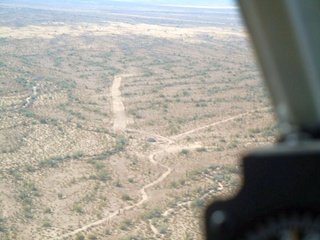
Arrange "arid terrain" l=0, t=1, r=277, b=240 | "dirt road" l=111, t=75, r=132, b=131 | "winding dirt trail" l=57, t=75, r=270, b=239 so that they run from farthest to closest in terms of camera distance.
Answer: "dirt road" l=111, t=75, r=132, b=131
"arid terrain" l=0, t=1, r=277, b=240
"winding dirt trail" l=57, t=75, r=270, b=239

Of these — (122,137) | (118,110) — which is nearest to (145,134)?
(122,137)

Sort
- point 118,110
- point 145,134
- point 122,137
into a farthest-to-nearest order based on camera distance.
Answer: point 118,110
point 145,134
point 122,137

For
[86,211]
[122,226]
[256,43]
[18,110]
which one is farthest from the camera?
[18,110]

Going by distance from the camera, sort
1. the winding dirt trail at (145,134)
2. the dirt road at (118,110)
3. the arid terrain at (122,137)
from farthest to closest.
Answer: the dirt road at (118,110)
the arid terrain at (122,137)
the winding dirt trail at (145,134)

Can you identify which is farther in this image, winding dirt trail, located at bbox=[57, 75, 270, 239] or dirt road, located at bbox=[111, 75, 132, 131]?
dirt road, located at bbox=[111, 75, 132, 131]

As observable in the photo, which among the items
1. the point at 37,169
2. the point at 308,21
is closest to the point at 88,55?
the point at 37,169

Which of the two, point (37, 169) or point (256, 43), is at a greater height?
point (256, 43)

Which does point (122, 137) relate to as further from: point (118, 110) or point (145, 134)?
point (118, 110)

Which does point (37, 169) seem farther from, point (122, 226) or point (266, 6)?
point (266, 6)
